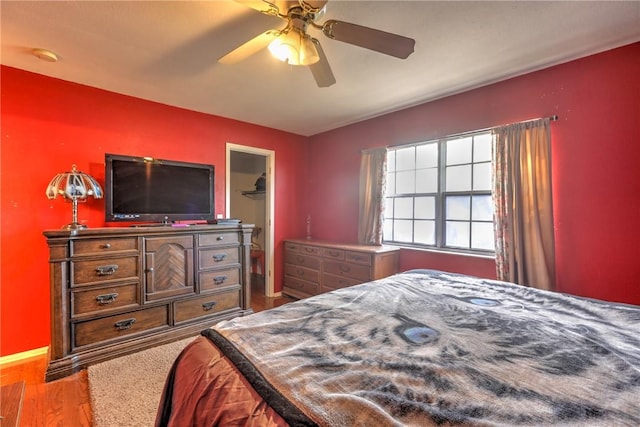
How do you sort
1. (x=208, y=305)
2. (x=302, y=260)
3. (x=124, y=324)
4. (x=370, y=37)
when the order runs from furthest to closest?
(x=302, y=260) < (x=208, y=305) < (x=124, y=324) < (x=370, y=37)

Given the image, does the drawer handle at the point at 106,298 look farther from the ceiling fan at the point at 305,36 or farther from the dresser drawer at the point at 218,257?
the ceiling fan at the point at 305,36

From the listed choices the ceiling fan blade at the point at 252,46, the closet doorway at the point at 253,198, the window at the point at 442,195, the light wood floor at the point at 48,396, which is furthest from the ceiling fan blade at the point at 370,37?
the closet doorway at the point at 253,198

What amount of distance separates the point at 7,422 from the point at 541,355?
1.91 metres

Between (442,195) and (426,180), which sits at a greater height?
(426,180)

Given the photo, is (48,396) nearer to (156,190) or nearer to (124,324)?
(124,324)

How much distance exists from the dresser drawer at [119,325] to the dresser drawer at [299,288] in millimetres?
1759

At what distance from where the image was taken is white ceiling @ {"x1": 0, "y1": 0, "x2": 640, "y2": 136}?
1.69 m

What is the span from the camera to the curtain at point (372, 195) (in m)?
3.51

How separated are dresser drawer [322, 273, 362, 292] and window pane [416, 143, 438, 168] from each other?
5.15ft

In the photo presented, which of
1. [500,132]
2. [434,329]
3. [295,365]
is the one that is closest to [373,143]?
[500,132]

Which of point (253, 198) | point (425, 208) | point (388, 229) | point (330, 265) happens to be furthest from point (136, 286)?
point (253, 198)

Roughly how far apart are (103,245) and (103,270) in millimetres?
207

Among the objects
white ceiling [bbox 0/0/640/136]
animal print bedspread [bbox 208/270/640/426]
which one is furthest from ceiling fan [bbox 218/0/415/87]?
animal print bedspread [bbox 208/270/640/426]

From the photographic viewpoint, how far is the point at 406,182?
11.4 feet
